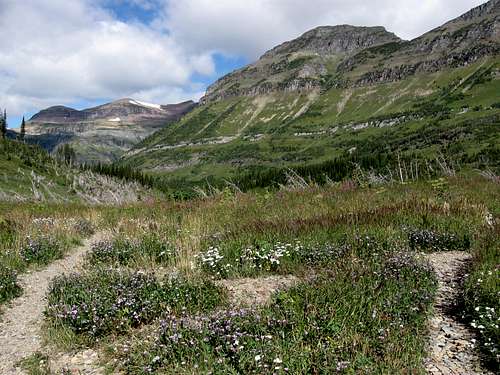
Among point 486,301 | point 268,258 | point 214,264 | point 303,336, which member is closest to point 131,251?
point 214,264

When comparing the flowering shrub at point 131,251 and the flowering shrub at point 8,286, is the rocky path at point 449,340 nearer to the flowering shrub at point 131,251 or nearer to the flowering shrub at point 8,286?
the flowering shrub at point 131,251

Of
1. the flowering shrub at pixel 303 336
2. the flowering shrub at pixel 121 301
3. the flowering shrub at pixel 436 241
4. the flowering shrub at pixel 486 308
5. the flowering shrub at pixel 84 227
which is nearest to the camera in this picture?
the flowering shrub at pixel 303 336

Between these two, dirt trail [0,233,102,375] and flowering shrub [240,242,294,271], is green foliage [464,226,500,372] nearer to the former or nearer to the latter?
flowering shrub [240,242,294,271]

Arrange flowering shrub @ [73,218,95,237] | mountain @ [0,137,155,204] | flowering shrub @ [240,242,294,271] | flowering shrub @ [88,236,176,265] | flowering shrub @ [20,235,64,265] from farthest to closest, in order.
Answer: mountain @ [0,137,155,204]
flowering shrub @ [73,218,95,237]
flowering shrub @ [20,235,64,265]
flowering shrub @ [88,236,176,265]
flowering shrub @ [240,242,294,271]

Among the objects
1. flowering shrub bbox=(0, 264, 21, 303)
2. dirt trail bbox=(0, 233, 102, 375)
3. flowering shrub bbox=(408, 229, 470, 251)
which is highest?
flowering shrub bbox=(408, 229, 470, 251)

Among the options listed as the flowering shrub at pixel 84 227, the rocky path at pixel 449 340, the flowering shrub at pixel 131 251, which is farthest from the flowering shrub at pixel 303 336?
the flowering shrub at pixel 84 227

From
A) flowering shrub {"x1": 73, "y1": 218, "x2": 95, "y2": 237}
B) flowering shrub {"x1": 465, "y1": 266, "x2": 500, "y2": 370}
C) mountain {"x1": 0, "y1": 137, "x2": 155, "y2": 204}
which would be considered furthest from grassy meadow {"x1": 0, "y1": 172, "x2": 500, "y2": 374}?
mountain {"x1": 0, "y1": 137, "x2": 155, "y2": 204}

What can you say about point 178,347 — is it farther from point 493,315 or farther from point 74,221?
point 74,221

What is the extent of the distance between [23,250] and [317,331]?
10.2 metres

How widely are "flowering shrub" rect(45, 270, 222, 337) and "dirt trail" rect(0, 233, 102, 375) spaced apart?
428mm

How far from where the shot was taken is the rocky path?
545cm

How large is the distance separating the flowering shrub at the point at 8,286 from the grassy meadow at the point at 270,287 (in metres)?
0.03

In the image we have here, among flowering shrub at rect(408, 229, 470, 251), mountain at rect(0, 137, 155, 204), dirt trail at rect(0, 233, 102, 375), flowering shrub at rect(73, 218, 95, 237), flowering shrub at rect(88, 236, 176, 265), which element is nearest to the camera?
dirt trail at rect(0, 233, 102, 375)

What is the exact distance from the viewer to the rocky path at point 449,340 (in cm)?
545
